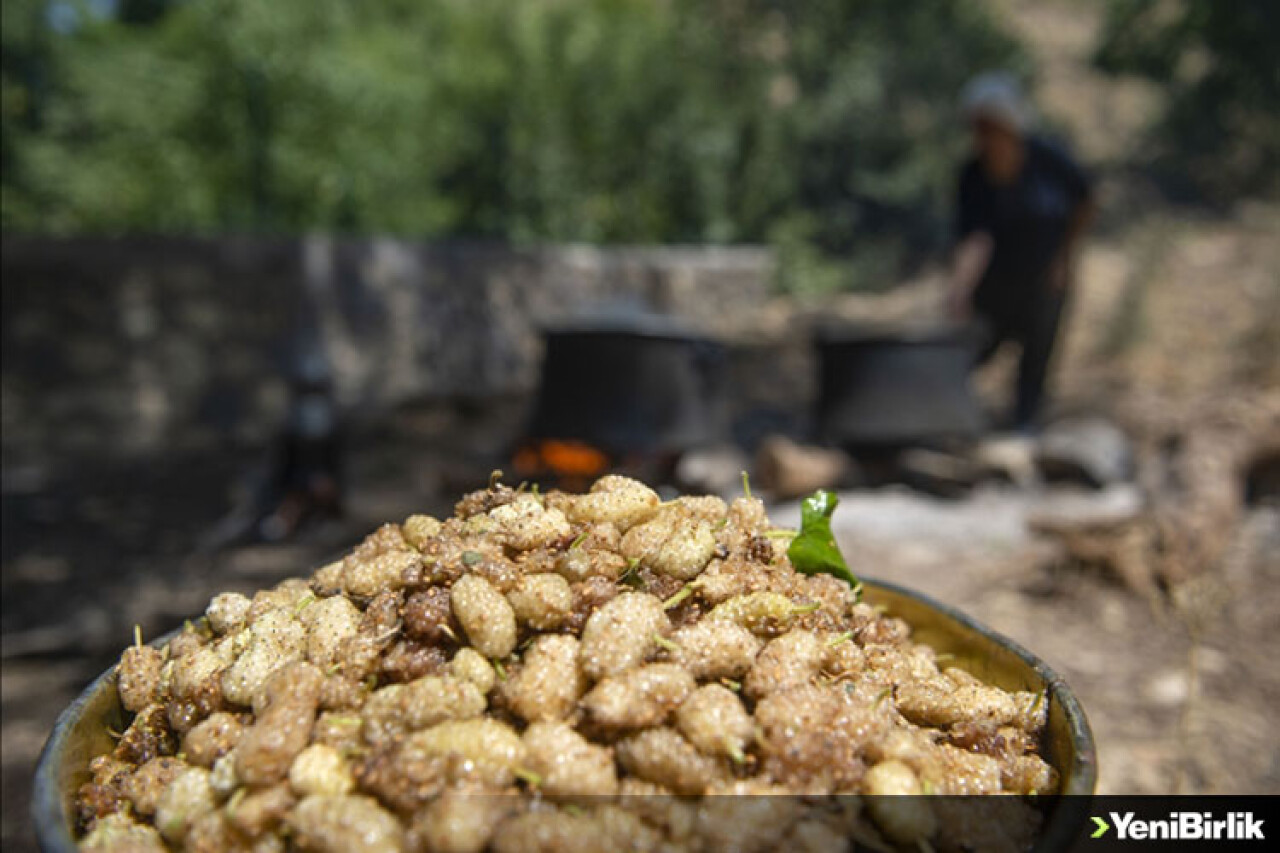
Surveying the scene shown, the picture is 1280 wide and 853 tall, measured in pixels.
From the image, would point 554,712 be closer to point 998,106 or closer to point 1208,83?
point 998,106

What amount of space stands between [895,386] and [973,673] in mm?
3913

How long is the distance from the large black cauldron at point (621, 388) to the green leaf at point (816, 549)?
2713 millimetres

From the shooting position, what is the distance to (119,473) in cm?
553

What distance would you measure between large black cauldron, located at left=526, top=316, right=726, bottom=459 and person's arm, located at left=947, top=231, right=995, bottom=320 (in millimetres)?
2252

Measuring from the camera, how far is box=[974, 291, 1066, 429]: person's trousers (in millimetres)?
6320

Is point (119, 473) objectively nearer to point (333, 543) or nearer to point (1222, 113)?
point (333, 543)

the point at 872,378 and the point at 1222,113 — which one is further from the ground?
the point at 1222,113

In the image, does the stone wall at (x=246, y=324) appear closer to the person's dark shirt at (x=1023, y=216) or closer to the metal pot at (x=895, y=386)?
the metal pot at (x=895, y=386)

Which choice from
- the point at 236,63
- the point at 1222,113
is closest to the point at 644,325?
the point at 236,63

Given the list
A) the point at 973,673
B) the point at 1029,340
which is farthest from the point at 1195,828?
the point at 1029,340

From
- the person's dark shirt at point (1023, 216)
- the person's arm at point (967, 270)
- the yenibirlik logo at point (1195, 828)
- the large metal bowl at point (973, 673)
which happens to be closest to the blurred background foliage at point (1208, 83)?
the person's dark shirt at point (1023, 216)

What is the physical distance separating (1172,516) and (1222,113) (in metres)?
9.68

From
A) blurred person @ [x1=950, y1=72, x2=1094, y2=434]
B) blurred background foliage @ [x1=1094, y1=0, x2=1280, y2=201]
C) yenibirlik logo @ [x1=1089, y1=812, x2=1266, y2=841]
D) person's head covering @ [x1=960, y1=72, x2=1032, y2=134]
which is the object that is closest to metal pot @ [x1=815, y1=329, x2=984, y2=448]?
blurred person @ [x1=950, y1=72, x2=1094, y2=434]

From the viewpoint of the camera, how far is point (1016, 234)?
6148 millimetres
